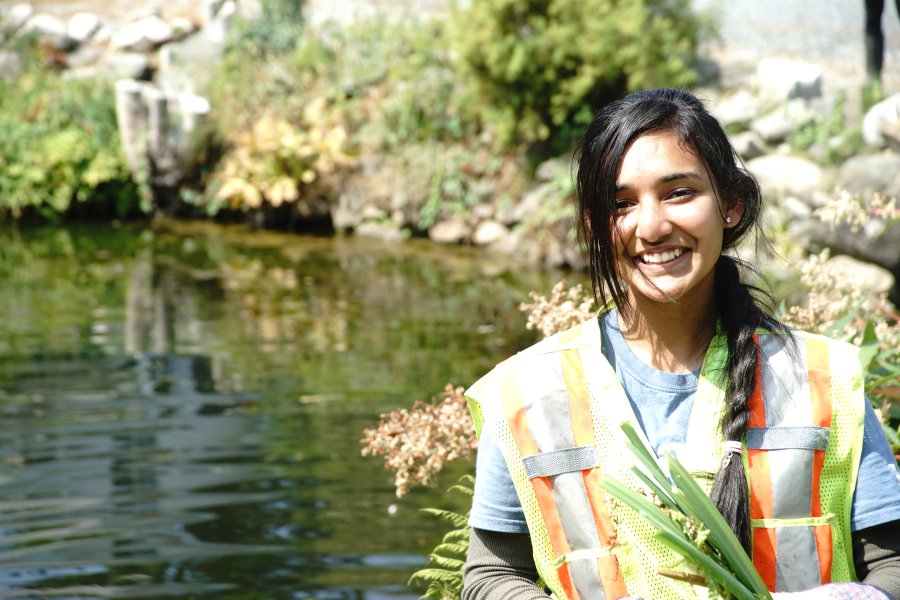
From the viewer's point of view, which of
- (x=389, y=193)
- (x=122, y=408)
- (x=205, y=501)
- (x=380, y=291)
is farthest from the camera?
(x=389, y=193)

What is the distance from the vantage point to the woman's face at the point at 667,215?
1.97m

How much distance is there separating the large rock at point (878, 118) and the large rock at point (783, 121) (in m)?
1.07

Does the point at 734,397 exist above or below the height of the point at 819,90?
below

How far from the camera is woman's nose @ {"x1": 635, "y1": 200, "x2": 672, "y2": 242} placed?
1.96 metres

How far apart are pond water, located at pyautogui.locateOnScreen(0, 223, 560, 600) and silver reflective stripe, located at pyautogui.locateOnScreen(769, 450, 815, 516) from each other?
7.77 ft

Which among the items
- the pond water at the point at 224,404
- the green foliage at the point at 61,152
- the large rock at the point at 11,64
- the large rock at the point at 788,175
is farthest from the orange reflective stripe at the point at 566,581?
the large rock at the point at 11,64

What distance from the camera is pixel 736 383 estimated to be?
1.96m

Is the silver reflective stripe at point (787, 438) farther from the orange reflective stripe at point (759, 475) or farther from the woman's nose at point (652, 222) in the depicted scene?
the woman's nose at point (652, 222)

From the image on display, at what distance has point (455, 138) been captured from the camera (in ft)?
45.9

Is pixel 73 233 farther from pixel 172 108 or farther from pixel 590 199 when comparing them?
pixel 590 199

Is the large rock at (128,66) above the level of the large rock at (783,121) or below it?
above

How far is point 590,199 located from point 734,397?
0.44m

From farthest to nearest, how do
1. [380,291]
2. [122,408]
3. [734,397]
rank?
1. [380,291]
2. [122,408]
3. [734,397]

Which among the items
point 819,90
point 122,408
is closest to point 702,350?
point 122,408
